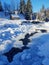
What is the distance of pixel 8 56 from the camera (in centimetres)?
1156

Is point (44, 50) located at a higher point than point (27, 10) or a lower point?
higher

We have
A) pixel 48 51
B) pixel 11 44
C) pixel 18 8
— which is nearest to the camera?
pixel 48 51

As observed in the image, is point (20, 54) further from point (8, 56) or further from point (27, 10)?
point (27, 10)

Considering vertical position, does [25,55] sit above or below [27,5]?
above

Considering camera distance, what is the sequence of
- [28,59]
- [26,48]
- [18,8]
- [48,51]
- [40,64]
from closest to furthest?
[40,64]
[28,59]
[48,51]
[26,48]
[18,8]

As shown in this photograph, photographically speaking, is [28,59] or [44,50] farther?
[44,50]

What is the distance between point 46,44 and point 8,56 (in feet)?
9.91

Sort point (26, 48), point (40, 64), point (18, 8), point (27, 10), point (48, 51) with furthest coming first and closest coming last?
point (18, 8)
point (27, 10)
point (26, 48)
point (48, 51)
point (40, 64)

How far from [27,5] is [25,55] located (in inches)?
2296

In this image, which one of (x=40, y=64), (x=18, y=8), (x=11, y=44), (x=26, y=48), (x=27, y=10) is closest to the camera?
(x=40, y=64)

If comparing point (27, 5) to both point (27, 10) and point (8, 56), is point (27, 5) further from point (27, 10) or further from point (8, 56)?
point (8, 56)

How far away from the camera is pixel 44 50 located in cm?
1195

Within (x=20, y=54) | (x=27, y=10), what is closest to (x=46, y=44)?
(x=20, y=54)

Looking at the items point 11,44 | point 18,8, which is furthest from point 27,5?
point 11,44
